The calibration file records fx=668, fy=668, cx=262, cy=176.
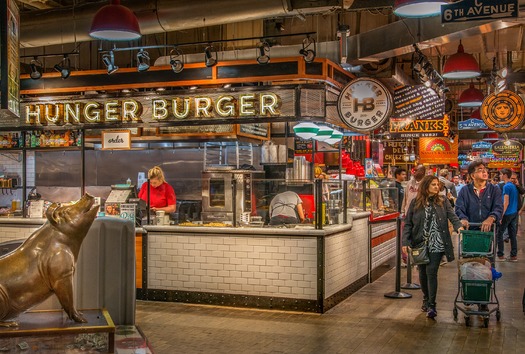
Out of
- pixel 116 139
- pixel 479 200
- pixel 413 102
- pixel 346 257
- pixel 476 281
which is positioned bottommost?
pixel 476 281

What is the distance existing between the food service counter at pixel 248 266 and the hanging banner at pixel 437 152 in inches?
635

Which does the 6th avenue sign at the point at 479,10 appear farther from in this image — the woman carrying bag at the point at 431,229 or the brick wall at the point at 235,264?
the brick wall at the point at 235,264

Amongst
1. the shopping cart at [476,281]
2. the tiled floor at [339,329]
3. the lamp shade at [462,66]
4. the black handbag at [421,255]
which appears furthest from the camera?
the lamp shade at [462,66]

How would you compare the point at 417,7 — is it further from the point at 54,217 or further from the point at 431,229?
the point at 54,217

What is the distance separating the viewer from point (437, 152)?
25.4 metres

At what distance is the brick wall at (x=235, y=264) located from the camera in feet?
29.1

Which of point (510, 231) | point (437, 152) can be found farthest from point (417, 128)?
point (437, 152)

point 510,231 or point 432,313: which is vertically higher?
point 510,231

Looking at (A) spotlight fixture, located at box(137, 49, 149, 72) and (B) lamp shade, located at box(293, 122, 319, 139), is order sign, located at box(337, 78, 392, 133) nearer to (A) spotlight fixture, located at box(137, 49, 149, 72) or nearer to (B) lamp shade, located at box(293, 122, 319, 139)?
(B) lamp shade, located at box(293, 122, 319, 139)

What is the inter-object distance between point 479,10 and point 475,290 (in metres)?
3.44

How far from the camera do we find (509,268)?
43.1ft

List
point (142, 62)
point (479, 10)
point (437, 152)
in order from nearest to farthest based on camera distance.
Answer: point (479, 10) → point (142, 62) → point (437, 152)

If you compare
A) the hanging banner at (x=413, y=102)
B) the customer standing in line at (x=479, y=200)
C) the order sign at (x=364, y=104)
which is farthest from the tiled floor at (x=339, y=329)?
the hanging banner at (x=413, y=102)

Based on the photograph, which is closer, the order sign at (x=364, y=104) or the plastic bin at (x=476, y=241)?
the plastic bin at (x=476, y=241)
